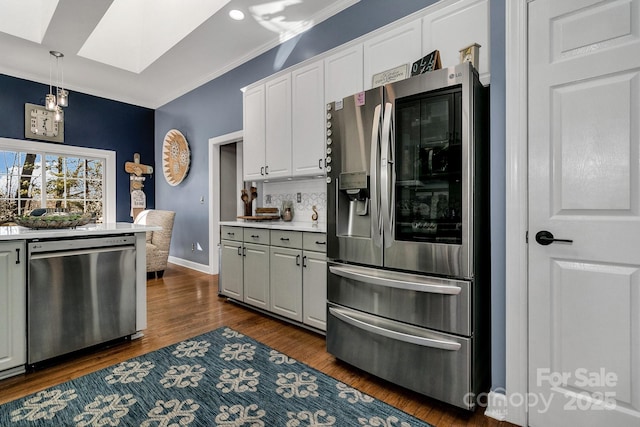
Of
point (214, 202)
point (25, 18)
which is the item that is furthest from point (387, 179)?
point (25, 18)

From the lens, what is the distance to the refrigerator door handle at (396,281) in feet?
5.54

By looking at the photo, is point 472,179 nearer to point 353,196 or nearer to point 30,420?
point 353,196

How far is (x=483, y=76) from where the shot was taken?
198cm

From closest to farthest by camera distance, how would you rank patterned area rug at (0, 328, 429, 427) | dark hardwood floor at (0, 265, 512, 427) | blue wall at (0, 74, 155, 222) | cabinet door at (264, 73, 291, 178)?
patterned area rug at (0, 328, 429, 427) < dark hardwood floor at (0, 265, 512, 427) < cabinet door at (264, 73, 291, 178) < blue wall at (0, 74, 155, 222)

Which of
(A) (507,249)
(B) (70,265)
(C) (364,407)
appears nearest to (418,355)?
(C) (364,407)

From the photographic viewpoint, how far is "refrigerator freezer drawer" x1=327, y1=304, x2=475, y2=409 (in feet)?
5.40

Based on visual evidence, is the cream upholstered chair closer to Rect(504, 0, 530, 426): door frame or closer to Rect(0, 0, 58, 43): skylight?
Rect(0, 0, 58, 43): skylight

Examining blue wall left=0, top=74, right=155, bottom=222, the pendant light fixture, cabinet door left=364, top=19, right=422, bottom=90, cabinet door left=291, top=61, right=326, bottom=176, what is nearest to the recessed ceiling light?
cabinet door left=291, top=61, right=326, bottom=176

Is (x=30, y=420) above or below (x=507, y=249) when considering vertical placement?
below

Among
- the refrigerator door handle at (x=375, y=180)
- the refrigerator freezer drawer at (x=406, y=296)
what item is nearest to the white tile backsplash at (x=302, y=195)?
the refrigerator freezer drawer at (x=406, y=296)

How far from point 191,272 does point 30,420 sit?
355 centimetres

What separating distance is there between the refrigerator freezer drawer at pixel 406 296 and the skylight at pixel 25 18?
4382mm

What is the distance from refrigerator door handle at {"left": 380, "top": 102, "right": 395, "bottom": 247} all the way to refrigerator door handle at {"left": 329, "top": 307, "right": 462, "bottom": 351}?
511 mm

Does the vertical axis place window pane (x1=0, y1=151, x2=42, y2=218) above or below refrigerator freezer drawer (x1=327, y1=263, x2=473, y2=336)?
above
